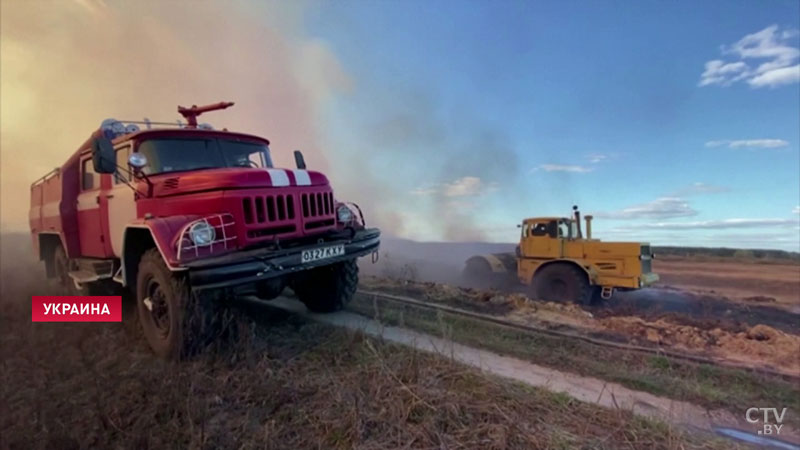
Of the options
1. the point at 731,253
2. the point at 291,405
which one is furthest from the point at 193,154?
the point at 731,253

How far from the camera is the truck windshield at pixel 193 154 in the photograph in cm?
526

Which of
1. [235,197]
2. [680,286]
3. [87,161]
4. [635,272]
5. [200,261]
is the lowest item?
[680,286]

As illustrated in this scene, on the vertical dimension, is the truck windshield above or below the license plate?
above

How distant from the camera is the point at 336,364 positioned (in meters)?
4.17

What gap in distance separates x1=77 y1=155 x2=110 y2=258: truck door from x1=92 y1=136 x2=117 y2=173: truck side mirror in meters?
1.44

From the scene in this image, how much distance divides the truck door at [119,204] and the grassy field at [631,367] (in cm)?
332

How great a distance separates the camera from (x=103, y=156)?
480 cm

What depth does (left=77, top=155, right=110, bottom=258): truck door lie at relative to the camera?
20.2 feet

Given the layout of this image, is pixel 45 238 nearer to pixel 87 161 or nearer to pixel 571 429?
pixel 87 161

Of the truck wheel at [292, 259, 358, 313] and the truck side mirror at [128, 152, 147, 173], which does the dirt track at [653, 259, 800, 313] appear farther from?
the truck side mirror at [128, 152, 147, 173]

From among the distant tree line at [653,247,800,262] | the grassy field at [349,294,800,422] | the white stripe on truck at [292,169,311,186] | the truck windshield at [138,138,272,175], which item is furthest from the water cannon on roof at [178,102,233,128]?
the distant tree line at [653,247,800,262]

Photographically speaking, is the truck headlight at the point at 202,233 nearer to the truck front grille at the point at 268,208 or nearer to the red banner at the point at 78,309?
the truck front grille at the point at 268,208

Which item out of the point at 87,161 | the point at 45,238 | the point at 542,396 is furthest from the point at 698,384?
the point at 45,238

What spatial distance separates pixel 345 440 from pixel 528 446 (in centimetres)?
113
